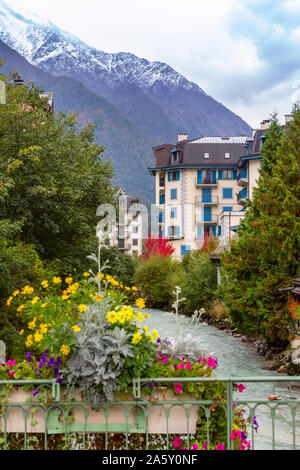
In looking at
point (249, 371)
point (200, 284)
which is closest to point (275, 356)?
point (249, 371)

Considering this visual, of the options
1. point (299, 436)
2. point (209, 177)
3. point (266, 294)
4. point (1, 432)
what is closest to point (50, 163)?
point (266, 294)

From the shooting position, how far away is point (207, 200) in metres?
67.1

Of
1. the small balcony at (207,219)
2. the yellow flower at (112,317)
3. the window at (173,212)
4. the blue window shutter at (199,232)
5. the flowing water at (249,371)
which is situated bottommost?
the flowing water at (249,371)

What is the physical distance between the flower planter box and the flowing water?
2.73 feet

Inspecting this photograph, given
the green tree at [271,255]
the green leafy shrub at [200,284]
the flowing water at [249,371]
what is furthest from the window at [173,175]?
the green tree at [271,255]

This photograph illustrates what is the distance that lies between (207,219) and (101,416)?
202ft

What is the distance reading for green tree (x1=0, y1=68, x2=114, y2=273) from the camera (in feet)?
70.2

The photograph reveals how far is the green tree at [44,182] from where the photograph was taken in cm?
2141

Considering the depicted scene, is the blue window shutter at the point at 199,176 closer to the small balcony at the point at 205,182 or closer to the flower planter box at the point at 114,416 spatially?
the small balcony at the point at 205,182

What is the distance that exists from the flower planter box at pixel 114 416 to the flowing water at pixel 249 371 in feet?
2.73

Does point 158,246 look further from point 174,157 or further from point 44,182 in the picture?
point 44,182

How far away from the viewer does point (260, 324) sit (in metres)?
25.6

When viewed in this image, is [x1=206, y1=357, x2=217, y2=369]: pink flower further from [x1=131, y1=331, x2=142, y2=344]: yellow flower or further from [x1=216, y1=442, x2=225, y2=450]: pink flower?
[x1=131, y1=331, x2=142, y2=344]: yellow flower
